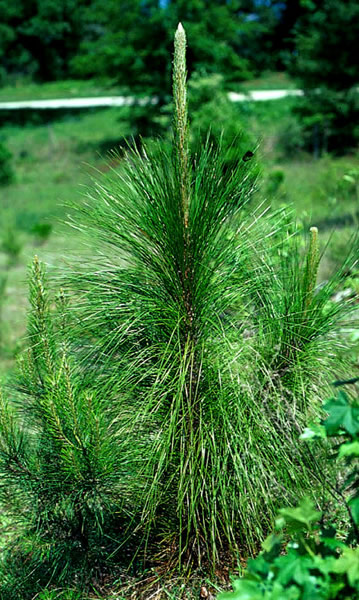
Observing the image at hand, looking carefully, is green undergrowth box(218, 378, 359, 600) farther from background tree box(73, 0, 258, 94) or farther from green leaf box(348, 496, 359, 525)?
background tree box(73, 0, 258, 94)

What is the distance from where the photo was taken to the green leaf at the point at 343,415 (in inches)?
51.1

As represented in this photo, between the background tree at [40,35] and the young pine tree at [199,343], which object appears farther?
the background tree at [40,35]

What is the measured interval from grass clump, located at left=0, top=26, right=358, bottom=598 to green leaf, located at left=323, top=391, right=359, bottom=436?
0.65 meters

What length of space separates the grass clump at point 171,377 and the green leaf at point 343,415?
2.15ft

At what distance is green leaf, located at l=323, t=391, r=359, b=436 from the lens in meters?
1.30

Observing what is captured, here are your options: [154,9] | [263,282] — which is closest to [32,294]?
[263,282]

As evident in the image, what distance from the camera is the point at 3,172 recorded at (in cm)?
1602

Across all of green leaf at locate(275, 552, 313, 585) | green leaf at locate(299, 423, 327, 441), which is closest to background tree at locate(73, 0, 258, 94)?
green leaf at locate(299, 423, 327, 441)

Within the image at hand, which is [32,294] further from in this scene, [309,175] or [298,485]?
[309,175]

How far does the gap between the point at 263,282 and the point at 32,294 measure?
78 cm

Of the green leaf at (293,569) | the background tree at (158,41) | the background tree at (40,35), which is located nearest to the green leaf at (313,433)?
the green leaf at (293,569)

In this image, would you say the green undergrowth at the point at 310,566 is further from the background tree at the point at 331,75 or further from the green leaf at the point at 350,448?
the background tree at the point at 331,75

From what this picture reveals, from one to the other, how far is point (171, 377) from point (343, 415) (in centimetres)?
85

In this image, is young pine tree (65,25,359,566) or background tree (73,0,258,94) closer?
young pine tree (65,25,359,566)
